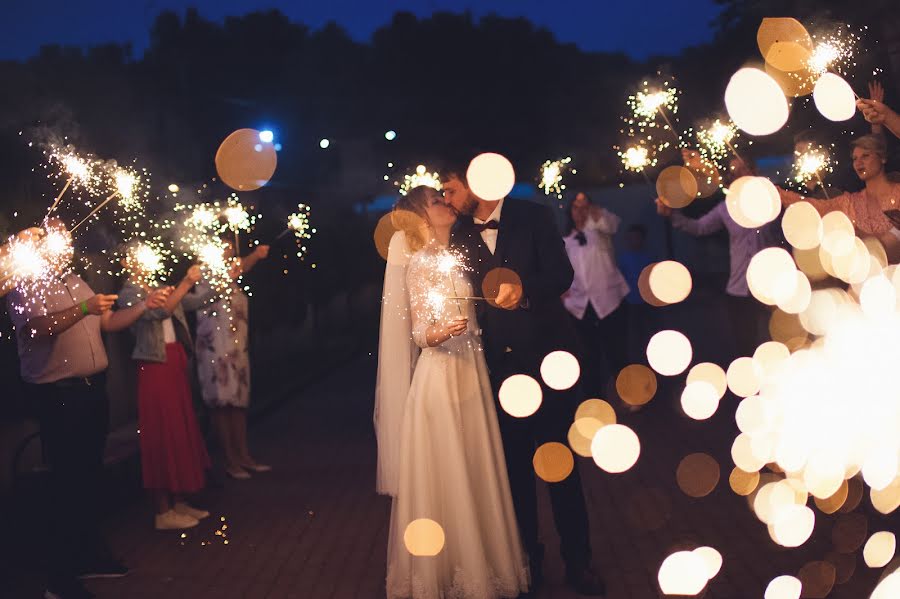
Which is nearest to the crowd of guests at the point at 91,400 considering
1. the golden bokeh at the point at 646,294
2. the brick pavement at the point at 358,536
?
the brick pavement at the point at 358,536

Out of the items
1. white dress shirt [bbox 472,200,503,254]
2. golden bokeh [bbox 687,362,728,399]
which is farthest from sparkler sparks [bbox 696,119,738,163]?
golden bokeh [bbox 687,362,728,399]

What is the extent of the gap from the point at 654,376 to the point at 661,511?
27.1ft

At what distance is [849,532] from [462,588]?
8.78 ft

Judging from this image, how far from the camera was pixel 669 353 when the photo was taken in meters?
19.6

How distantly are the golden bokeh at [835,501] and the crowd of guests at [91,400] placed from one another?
4.63 metres

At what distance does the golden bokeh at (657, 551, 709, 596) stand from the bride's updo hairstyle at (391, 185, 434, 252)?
92.9 inches

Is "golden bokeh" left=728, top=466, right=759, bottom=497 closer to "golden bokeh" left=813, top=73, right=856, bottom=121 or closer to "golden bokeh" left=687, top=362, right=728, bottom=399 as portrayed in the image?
"golden bokeh" left=813, top=73, right=856, bottom=121

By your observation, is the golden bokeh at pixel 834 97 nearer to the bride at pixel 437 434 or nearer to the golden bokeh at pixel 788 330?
the golden bokeh at pixel 788 330

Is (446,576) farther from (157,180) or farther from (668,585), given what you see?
(157,180)

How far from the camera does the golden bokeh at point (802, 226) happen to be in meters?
7.91

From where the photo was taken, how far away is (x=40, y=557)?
779 centimetres

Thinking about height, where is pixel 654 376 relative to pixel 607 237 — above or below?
below

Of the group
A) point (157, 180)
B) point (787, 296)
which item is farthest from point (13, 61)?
point (787, 296)

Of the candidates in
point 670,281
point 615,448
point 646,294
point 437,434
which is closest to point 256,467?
point 615,448
